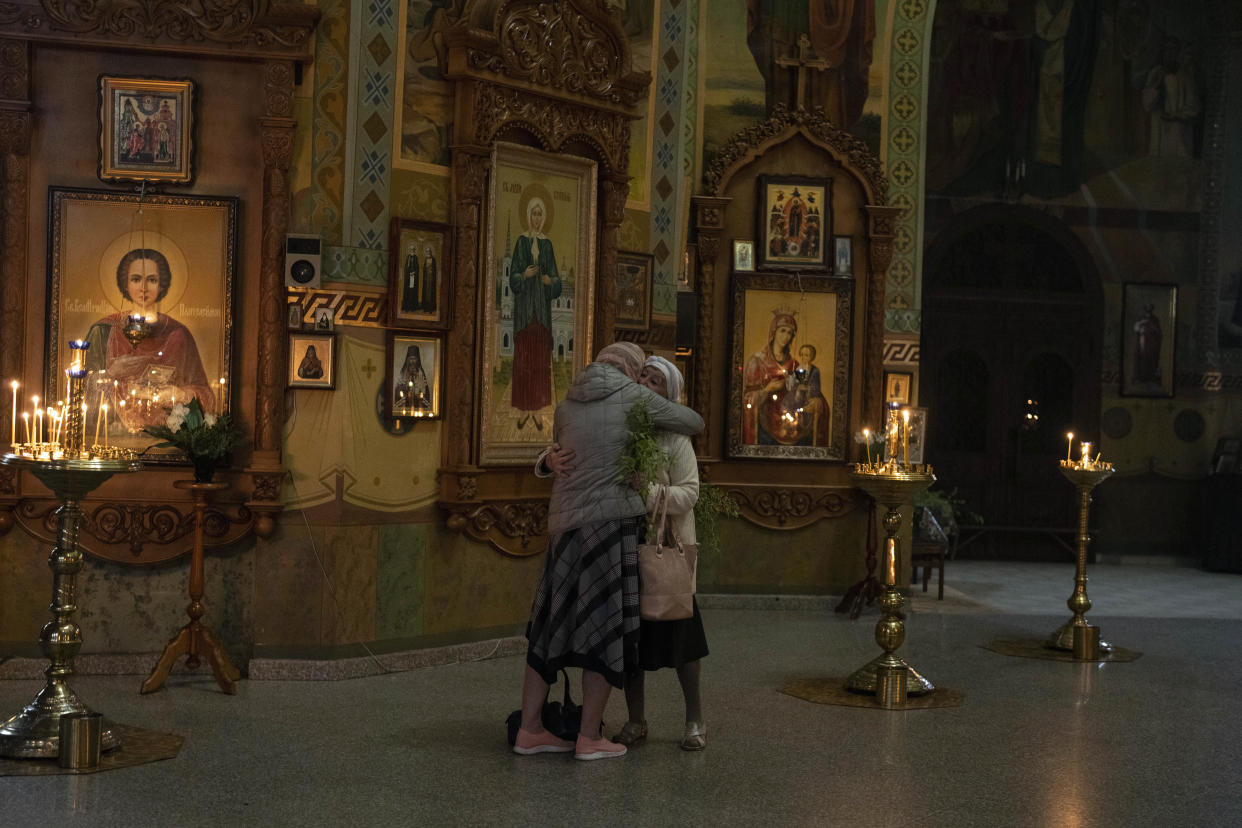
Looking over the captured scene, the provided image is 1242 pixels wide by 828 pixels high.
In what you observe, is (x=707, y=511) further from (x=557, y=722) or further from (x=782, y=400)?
(x=782, y=400)

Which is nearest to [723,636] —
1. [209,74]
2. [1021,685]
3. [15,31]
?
[1021,685]

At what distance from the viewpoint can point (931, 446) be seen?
653 inches

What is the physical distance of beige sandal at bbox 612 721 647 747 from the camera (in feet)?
21.9

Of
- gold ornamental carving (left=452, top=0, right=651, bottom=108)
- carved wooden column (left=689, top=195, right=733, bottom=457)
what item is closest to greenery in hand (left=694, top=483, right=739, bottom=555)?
gold ornamental carving (left=452, top=0, right=651, bottom=108)

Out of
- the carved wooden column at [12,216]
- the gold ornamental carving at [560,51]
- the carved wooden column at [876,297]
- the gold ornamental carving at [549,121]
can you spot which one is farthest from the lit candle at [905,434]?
the carved wooden column at [12,216]

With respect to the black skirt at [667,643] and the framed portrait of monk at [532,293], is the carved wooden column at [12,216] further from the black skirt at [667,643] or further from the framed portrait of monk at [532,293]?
the black skirt at [667,643]

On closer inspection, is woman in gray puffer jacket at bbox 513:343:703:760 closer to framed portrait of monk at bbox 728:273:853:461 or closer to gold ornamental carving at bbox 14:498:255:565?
gold ornamental carving at bbox 14:498:255:565

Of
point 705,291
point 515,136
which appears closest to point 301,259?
point 515,136

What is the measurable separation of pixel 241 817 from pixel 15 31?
463cm

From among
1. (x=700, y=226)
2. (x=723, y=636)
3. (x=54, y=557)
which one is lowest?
(x=723, y=636)

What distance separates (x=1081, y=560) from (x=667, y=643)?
180 inches

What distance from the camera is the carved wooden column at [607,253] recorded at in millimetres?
9320

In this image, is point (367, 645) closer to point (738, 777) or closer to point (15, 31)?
point (738, 777)

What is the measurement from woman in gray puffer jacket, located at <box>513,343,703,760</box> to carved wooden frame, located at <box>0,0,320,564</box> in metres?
2.28
